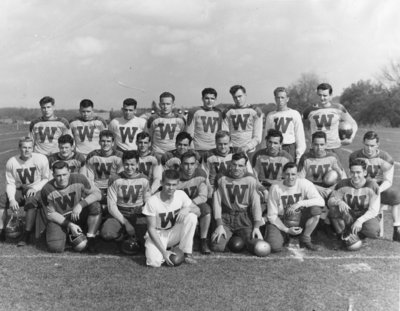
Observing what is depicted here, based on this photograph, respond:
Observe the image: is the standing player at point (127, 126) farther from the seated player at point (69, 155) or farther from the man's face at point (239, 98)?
the man's face at point (239, 98)

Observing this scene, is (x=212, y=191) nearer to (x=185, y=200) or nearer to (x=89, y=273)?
(x=185, y=200)

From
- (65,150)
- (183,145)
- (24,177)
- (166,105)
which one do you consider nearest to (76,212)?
(65,150)

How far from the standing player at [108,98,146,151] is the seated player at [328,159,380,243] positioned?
2.82m

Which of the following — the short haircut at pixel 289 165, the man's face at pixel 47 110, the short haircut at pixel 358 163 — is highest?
the man's face at pixel 47 110

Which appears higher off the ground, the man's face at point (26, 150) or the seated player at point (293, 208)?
the man's face at point (26, 150)

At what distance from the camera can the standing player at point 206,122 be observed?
6.22 m

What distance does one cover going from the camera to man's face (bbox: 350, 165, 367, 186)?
5.14 metres

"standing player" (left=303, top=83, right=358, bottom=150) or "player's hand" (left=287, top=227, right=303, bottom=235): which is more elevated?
"standing player" (left=303, top=83, right=358, bottom=150)

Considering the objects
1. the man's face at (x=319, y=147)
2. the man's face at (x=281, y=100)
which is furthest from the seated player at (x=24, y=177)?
the man's face at (x=319, y=147)

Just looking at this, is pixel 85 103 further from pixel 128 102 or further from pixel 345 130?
pixel 345 130

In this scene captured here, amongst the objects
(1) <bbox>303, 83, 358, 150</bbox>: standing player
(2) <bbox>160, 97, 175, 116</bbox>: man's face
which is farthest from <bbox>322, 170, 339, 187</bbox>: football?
(2) <bbox>160, 97, 175, 116</bbox>: man's face

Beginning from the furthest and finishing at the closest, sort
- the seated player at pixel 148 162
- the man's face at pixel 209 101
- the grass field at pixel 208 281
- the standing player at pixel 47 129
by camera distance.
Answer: the standing player at pixel 47 129
the man's face at pixel 209 101
the seated player at pixel 148 162
the grass field at pixel 208 281

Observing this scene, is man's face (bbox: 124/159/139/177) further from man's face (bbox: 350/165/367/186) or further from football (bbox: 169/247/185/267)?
man's face (bbox: 350/165/367/186)

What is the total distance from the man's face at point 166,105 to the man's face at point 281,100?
Result: 1.48 m
